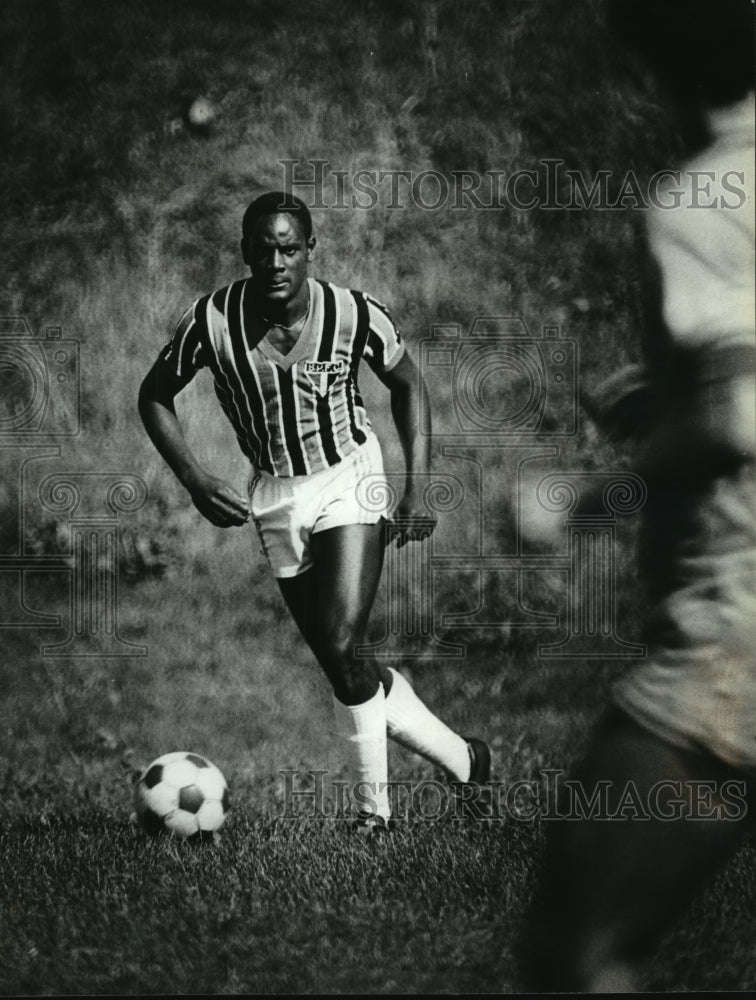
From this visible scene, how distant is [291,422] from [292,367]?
0.19 m

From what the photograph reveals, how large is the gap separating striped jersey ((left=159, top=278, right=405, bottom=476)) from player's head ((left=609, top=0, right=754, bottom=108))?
1267 mm

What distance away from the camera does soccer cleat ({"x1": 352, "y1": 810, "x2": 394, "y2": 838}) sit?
11.2ft

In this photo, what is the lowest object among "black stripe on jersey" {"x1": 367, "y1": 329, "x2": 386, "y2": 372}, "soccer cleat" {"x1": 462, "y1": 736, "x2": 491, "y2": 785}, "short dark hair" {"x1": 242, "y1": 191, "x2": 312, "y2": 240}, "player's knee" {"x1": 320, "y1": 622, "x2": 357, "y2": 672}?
"soccer cleat" {"x1": 462, "y1": 736, "x2": 491, "y2": 785}

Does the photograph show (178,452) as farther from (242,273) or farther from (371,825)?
(371,825)

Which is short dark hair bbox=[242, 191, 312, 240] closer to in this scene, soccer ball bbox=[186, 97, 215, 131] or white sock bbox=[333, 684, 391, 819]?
soccer ball bbox=[186, 97, 215, 131]

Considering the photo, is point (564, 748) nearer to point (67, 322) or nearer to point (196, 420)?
point (196, 420)

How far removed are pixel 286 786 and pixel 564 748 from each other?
3.13 feet

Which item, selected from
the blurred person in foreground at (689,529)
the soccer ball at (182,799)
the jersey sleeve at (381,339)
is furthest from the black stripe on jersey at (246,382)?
the blurred person in foreground at (689,529)

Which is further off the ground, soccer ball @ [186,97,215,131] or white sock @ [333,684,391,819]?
soccer ball @ [186,97,215,131]

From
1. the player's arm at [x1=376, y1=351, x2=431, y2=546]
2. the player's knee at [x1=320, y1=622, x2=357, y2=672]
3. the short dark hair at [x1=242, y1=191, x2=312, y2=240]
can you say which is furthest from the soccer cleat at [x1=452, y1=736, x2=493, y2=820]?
the short dark hair at [x1=242, y1=191, x2=312, y2=240]

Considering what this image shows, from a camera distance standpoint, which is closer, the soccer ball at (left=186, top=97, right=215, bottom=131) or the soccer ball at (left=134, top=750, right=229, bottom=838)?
the soccer ball at (left=134, top=750, right=229, bottom=838)

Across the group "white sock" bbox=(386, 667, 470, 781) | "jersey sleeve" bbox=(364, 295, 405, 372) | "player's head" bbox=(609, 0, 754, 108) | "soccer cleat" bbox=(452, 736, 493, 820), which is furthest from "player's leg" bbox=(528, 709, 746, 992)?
"player's head" bbox=(609, 0, 754, 108)

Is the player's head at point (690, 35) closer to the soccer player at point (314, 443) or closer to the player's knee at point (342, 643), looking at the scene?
the soccer player at point (314, 443)

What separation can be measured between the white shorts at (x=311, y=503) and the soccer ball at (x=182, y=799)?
0.71 meters
